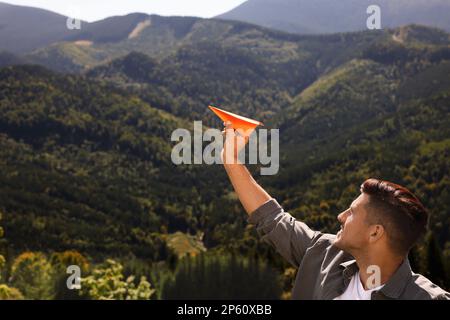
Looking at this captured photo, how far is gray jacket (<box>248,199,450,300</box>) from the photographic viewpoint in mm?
4660

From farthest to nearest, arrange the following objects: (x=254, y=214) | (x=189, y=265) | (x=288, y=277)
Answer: (x=189, y=265)
(x=288, y=277)
(x=254, y=214)

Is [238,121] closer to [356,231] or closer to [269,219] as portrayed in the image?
[269,219]

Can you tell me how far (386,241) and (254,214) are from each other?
4.50 feet

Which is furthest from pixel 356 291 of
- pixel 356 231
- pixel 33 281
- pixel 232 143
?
pixel 33 281

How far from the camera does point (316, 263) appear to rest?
5320 millimetres

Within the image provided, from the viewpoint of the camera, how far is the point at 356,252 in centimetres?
496

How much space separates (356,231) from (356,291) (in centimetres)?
53

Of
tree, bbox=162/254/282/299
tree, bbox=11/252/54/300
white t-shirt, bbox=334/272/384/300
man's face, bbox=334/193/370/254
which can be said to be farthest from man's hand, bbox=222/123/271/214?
tree, bbox=162/254/282/299

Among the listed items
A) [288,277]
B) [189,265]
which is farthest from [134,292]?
[189,265]

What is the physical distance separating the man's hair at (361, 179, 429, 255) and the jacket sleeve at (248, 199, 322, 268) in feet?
2.79

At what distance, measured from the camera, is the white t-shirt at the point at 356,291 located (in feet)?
15.8

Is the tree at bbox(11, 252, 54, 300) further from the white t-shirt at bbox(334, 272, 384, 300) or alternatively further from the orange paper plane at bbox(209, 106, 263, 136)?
the white t-shirt at bbox(334, 272, 384, 300)

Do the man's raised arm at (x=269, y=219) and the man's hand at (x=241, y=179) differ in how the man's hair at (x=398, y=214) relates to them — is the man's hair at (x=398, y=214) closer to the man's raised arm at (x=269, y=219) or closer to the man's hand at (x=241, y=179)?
the man's raised arm at (x=269, y=219)
